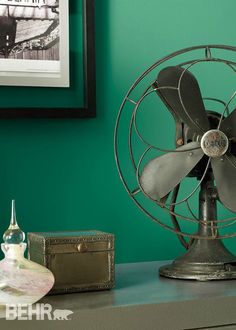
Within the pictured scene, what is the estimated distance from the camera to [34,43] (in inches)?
93.8

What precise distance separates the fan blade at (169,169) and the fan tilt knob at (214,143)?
26 millimetres

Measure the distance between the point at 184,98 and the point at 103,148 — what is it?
18.9 inches

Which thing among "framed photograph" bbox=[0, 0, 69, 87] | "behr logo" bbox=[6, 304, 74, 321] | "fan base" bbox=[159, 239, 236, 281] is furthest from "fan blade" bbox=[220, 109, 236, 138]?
"behr logo" bbox=[6, 304, 74, 321]

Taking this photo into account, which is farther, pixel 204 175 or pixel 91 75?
pixel 91 75

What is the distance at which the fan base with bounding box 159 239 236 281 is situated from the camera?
6.95 feet

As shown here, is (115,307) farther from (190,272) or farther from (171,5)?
(171,5)

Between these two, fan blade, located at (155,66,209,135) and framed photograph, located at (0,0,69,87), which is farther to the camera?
framed photograph, located at (0,0,69,87)

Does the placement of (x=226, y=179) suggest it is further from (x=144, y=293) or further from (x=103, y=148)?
(x=103, y=148)

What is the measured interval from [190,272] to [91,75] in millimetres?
769

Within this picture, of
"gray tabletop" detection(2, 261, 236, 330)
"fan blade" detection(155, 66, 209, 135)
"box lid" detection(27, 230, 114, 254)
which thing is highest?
"fan blade" detection(155, 66, 209, 135)

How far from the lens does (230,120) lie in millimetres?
2123

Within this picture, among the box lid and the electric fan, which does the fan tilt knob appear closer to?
the electric fan

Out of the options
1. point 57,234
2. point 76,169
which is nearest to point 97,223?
point 76,169

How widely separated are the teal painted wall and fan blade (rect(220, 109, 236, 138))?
0.52 meters
